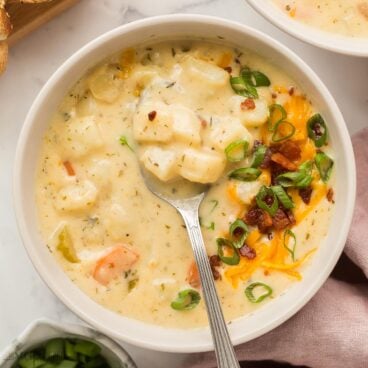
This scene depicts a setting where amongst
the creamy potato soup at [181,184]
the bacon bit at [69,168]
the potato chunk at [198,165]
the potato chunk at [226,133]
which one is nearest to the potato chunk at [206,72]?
the creamy potato soup at [181,184]

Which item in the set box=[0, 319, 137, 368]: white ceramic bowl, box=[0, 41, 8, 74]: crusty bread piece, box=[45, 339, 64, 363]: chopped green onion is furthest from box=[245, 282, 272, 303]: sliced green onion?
box=[0, 41, 8, 74]: crusty bread piece

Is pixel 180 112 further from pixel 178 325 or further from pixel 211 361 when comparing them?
pixel 211 361

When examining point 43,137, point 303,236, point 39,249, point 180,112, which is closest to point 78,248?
point 39,249

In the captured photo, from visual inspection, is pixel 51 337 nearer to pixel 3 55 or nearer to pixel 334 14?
pixel 3 55

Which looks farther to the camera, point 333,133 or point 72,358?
point 72,358

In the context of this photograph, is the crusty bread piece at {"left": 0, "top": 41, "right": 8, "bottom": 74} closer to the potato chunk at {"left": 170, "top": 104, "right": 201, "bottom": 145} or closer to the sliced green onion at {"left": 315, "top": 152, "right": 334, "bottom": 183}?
the potato chunk at {"left": 170, "top": 104, "right": 201, "bottom": 145}

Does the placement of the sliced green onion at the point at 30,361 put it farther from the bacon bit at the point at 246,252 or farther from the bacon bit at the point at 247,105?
the bacon bit at the point at 247,105
